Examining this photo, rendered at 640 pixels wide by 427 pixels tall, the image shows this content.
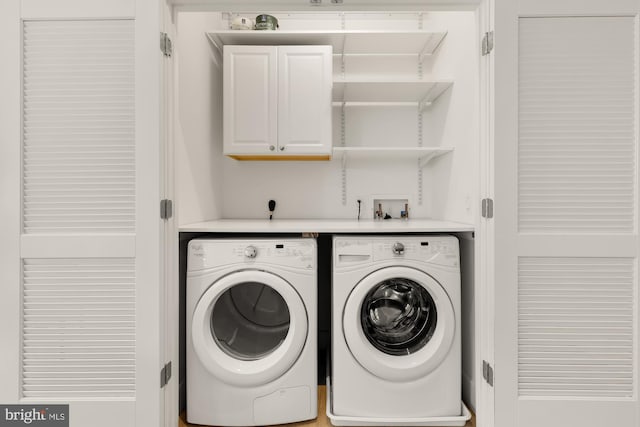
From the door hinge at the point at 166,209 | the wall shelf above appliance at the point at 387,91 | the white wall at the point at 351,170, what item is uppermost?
the wall shelf above appliance at the point at 387,91

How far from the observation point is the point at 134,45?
5.00ft

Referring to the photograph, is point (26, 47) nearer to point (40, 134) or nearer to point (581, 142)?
point (40, 134)

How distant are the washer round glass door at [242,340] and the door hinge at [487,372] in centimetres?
82

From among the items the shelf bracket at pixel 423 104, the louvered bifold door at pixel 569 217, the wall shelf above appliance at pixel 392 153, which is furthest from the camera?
the shelf bracket at pixel 423 104

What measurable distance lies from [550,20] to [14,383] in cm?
275

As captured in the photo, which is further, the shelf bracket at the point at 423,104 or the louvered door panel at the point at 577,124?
the shelf bracket at the point at 423,104

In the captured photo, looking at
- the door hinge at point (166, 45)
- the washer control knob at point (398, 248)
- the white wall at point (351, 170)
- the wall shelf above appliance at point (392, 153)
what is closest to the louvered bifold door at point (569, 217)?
the washer control knob at point (398, 248)

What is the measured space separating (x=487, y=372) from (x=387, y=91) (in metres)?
1.74

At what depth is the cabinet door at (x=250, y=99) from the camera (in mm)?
2264

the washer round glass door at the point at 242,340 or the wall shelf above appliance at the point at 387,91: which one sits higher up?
the wall shelf above appliance at the point at 387,91

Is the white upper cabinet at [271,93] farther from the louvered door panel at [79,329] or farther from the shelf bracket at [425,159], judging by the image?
the louvered door panel at [79,329]

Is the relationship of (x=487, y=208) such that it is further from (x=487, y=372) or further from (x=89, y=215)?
(x=89, y=215)

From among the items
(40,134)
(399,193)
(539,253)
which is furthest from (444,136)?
(40,134)

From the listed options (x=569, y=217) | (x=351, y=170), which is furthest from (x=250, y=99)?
(x=569, y=217)
